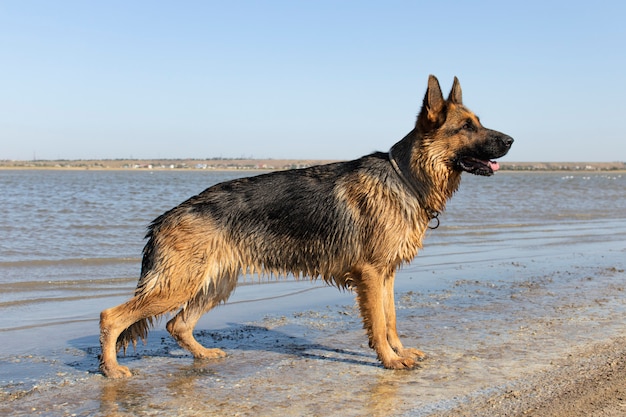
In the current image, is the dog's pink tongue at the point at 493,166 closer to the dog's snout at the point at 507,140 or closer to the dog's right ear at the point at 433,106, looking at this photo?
the dog's snout at the point at 507,140

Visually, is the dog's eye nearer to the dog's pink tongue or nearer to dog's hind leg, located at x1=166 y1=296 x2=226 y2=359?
the dog's pink tongue

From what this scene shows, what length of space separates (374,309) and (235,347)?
1680mm

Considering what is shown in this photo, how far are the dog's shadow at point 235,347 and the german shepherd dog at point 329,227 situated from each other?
298 mm

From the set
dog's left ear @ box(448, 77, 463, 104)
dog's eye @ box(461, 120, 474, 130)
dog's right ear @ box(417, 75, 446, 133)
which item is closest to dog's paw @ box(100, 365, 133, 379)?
dog's right ear @ box(417, 75, 446, 133)

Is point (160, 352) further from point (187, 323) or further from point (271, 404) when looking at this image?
point (271, 404)

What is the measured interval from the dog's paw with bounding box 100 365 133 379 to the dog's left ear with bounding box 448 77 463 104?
3.97 m

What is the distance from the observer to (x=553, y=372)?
5605mm

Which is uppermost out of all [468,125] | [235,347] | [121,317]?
[468,125]

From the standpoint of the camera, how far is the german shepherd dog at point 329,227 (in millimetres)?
5973

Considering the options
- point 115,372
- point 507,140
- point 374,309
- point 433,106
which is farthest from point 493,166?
point 115,372

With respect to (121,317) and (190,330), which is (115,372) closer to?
(121,317)

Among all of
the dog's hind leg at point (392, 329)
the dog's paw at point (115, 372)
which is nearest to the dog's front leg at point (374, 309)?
the dog's hind leg at point (392, 329)

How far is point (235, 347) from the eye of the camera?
681 centimetres

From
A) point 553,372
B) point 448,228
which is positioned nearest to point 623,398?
point 553,372
